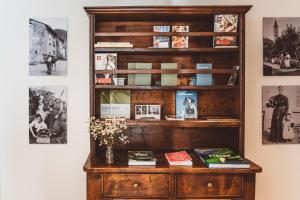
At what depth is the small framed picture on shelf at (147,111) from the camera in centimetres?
254

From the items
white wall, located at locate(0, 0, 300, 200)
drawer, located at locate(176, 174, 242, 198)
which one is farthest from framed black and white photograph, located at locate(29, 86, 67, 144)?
drawer, located at locate(176, 174, 242, 198)

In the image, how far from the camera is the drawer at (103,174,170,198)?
6.83 ft

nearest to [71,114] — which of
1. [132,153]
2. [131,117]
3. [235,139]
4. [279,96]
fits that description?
[131,117]

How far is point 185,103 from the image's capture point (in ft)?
8.32

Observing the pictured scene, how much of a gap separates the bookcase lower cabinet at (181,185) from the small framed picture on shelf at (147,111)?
23.2 inches

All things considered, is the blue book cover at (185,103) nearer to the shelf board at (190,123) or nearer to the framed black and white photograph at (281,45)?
the shelf board at (190,123)

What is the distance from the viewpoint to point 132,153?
2332 millimetres

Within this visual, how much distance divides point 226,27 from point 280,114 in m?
0.96

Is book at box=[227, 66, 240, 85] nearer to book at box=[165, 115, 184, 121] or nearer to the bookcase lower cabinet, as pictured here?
book at box=[165, 115, 184, 121]

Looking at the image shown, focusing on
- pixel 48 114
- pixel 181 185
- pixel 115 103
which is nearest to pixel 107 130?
pixel 115 103

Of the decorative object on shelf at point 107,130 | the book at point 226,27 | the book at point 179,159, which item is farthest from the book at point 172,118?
the book at point 226,27

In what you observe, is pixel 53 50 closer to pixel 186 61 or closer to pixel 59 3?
pixel 59 3

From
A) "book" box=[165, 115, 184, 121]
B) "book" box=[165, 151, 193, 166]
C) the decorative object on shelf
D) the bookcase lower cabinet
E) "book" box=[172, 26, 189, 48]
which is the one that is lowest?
the bookcase lower cabinet

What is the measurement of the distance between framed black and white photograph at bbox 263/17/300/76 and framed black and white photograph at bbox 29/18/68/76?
1.75 metres
